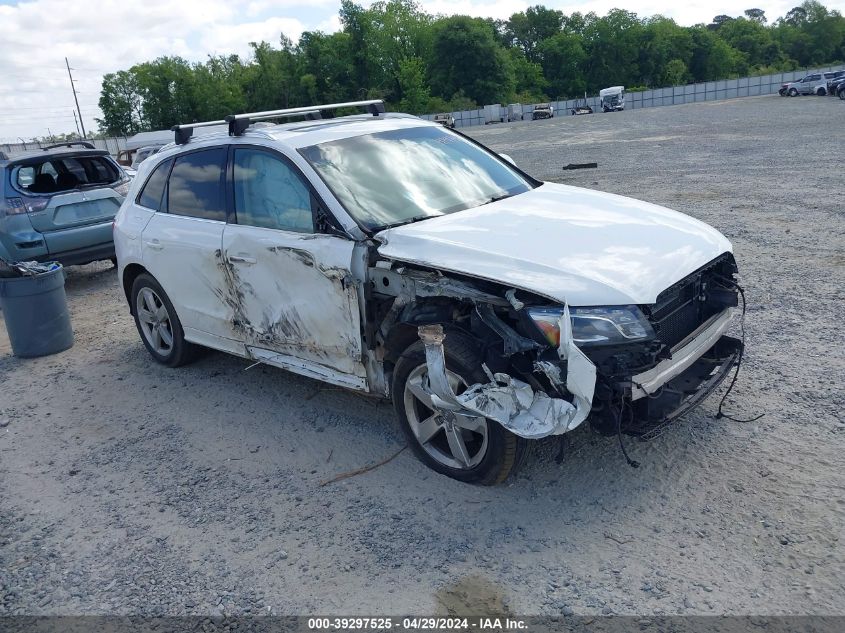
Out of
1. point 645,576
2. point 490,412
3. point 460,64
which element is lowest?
point 645,576

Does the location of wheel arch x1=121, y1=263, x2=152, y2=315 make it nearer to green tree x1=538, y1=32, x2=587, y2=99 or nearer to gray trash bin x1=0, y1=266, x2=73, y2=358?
gray trash bin x1=0, y1=266, x2=73, y2=358

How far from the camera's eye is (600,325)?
344 cm

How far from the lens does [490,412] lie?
11.6ft

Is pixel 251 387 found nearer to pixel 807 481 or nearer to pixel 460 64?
pixel 807 481

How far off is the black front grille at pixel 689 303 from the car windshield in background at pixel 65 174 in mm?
8271

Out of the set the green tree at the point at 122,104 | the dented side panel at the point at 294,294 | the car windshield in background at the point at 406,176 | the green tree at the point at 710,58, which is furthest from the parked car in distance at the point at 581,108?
the dented side panel at the point at 294,294

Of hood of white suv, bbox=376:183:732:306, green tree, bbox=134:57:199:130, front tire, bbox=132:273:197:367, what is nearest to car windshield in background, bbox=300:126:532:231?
hood of white suv, bbox=376:183:732:306

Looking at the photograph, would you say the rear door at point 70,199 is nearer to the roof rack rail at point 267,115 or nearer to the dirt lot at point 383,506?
the dirt lot at point 383,506

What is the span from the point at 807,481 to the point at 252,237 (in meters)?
3.59

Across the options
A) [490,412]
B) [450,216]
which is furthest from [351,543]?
[450,216]

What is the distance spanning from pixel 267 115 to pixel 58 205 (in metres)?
5.14

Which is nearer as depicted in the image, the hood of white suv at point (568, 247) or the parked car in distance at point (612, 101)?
the hood of white suv at point (568, 247)

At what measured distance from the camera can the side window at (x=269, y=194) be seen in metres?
4.55

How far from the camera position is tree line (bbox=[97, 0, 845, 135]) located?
309 ft
